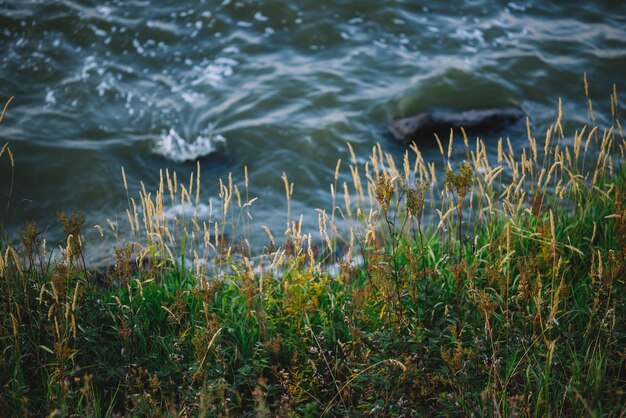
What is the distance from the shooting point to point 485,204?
6.85 meters

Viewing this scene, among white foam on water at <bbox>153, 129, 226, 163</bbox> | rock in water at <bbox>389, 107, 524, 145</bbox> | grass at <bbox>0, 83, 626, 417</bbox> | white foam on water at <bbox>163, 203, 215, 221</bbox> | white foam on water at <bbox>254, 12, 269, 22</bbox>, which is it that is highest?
white foam on water at <bbox>254, 12, 269, 22</bbox>

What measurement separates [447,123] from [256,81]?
3.19 metres

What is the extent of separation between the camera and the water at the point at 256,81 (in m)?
7.70

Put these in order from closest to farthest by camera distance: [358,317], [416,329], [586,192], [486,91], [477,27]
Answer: [416,329]
[358,317]
[586,192]
[486,91]
[477,27]

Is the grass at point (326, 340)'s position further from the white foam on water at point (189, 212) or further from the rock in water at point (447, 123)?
the rock in water at point (447, 123)

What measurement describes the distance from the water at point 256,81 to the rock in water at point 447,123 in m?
0.21

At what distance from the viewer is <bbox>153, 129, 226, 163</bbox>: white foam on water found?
790cm

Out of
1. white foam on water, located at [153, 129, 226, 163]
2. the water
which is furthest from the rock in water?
white foam on water, located at [153, 129, 226, 163]

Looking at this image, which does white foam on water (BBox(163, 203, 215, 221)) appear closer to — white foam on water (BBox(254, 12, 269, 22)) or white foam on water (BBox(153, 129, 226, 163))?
white foam on water (BBox(153, 129, 226, 163))

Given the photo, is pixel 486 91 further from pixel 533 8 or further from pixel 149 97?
pixel 149 97

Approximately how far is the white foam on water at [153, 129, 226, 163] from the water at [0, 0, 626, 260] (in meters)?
0.02

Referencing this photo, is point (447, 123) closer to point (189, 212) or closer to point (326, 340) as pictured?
point (189, 212)

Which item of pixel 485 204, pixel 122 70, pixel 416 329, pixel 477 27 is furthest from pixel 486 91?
pixel 416 329

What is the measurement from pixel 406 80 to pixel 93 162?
4832 millimetres
